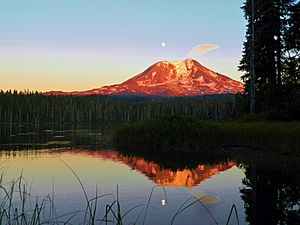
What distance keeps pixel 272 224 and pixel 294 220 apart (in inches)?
24.4

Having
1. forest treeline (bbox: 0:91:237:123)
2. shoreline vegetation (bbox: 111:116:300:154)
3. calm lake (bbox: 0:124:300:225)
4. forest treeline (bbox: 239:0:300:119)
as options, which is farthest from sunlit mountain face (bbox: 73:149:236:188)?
forest treeline (bbox: 0:91:237:123)

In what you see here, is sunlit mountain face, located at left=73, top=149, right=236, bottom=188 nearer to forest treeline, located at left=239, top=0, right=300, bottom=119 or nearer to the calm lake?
the calm lake

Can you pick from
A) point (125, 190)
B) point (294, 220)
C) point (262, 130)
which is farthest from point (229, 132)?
point (294, 220)

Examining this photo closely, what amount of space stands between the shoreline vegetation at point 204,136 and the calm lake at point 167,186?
1.01 metres

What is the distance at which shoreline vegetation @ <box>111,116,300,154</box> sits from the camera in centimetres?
2016

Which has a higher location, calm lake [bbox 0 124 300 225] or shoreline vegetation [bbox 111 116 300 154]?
shoreline vegetation [bbox 111 116 300 154]

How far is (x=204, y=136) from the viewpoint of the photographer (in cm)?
2345

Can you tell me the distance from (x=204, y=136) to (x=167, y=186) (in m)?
Answer: 10.1

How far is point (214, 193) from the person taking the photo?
1252 cm

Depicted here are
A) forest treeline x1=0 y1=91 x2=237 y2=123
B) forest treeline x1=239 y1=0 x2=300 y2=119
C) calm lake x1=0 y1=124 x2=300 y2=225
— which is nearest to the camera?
calm lake x1=0 y1=124 x2=300 y2=225

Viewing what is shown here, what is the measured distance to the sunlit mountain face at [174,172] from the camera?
14694 millimetres

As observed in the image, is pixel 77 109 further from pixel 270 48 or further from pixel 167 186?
pixel 167 186

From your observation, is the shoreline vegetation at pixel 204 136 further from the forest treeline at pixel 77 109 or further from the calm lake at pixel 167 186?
the forest treeline at pixel 77 109

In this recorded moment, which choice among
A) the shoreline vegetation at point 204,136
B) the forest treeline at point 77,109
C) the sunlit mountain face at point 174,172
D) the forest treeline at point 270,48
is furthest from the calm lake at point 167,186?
the forest treeline at point 77,109
